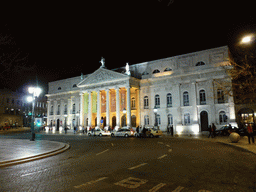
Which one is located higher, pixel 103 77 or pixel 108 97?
pixel 103 77

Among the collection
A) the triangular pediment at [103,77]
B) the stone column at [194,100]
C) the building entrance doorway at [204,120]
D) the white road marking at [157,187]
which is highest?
the triangular pediment at [103,77]

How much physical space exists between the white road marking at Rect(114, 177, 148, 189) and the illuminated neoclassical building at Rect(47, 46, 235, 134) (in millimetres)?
26074

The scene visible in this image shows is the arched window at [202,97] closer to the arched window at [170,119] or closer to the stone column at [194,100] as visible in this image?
the stone column at [194,100]

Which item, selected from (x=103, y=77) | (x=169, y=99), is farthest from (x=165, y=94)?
(x=103, y=77)

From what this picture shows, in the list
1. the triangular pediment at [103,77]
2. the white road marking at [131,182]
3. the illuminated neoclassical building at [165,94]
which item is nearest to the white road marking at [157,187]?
the white road marking at [131,182]

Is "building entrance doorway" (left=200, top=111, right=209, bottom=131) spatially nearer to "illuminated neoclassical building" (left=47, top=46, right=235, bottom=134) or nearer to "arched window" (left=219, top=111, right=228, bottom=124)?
"illuminated neoclassical building" (left=47, top=46, right=235, bottom=134)

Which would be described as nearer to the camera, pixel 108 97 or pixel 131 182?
pixel 131 182

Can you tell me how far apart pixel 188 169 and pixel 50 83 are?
5991 cm

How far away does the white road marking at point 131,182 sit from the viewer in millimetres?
5773

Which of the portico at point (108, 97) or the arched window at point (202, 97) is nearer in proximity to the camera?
the arched window at point (202, 97)

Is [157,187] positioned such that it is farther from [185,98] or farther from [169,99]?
[169,99]

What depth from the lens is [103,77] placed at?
44.3m

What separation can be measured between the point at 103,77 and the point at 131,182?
129 feet

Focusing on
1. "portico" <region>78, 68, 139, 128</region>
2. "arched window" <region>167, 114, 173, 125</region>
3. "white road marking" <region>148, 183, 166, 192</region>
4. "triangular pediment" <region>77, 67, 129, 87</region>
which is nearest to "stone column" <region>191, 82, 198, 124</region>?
"arched window" <region>167, 114, 173, 125</region>
